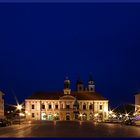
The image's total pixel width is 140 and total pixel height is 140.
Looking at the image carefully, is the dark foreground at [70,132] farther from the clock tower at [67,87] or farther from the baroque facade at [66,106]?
the clock tower at [67,87]

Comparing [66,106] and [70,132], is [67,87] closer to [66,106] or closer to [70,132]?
[66,106]

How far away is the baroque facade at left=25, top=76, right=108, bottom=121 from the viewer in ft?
501

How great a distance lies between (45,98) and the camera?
518 feet

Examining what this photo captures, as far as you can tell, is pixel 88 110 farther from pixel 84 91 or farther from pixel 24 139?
pixel 24 139

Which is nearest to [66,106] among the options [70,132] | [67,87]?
[67,87]

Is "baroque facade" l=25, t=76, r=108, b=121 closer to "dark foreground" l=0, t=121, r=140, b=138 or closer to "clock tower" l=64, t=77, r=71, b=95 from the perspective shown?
"clock tower" l=64, t=77, r=71, b=95

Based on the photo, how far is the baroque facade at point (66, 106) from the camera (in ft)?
501

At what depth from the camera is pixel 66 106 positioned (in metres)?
154

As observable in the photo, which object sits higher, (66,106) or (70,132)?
(66,106)

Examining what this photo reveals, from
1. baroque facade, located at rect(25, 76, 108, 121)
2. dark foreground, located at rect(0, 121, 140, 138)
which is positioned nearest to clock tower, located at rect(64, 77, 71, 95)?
baroque facade, located at rect(25, 76, 108, 121)

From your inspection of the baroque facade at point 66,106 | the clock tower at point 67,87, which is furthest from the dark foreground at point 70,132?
the clock tower at point 67,87

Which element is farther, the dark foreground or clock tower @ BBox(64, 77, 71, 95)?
clock tower @ BBox(64, 77, 71, 95)

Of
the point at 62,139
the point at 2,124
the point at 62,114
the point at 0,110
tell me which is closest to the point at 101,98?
the point at 62,114

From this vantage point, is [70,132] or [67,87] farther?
[67,87]
